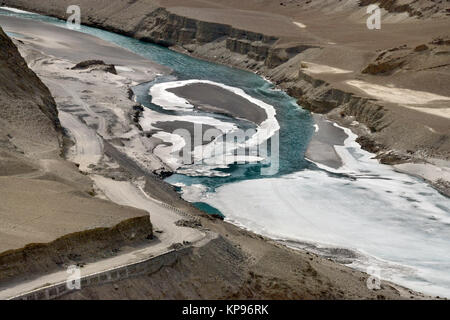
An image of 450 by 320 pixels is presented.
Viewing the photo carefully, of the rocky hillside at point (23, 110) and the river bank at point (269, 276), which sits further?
the rocky hillside at point (23, 110)

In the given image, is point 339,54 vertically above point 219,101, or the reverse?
point 339,54

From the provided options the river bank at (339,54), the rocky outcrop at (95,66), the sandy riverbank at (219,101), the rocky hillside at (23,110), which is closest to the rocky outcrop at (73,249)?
the rocky hillside at (23,110)

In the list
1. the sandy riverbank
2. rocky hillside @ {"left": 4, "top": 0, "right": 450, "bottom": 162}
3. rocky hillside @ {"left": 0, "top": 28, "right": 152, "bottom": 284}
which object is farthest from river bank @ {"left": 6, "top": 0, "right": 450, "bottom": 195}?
rocky hillside @ {"left": 0, "top": 28, "right": 152, "bottom": 284}

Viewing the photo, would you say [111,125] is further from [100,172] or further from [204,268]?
[204,268]

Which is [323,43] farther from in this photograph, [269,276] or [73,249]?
[73,249]

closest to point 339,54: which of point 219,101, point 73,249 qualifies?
point 219,101

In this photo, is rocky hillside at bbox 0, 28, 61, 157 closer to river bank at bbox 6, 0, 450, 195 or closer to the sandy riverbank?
the sandy riverbank

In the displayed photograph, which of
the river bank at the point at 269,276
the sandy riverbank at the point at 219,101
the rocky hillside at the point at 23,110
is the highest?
the rocky hillside at the point at 23,110

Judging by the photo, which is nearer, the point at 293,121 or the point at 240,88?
the point at 293,121

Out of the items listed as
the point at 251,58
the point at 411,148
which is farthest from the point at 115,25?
the point at 411,148

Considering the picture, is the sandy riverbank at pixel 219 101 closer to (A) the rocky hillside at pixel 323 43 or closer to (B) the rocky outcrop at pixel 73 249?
(A) the rocky hillside at pixel 323 43
